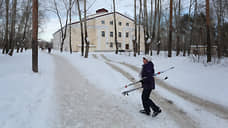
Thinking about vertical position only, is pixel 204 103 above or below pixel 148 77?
below

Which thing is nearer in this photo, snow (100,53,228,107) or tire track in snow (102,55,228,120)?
tire track in snow (102,55,228,120)

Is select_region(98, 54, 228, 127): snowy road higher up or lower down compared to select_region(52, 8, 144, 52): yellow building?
lower down

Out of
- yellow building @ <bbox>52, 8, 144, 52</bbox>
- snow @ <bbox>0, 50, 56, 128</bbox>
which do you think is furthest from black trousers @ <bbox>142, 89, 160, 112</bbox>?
yellow building @ <bbox>52, 8, 144, 52</bbox>

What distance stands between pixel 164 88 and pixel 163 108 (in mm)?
2493

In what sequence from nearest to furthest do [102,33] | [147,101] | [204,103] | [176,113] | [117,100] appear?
[147,101] → [176,113] → [204,103] → [117,100] → [102,33]

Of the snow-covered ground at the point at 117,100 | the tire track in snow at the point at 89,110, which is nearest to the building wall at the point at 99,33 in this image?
the snow-covered ground at the point at 117,100

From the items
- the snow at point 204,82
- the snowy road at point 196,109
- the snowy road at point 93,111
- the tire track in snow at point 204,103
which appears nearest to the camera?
the snowy road at point 93,111

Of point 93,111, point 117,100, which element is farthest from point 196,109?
point 93,111

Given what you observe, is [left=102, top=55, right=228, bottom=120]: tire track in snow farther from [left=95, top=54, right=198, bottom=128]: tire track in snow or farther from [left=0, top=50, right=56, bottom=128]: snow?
[left=0, top=50, right=56, bottom=128]: snow

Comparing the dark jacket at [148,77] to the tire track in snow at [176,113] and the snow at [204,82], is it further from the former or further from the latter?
the snow at [204,82]

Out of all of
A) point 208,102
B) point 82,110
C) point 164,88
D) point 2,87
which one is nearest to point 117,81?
point 164,88

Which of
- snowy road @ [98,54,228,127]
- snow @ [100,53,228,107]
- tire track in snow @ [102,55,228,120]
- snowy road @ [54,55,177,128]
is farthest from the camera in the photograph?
snow @ [100,53,228,107]

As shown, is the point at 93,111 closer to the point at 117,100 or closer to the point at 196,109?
the point at 117,100

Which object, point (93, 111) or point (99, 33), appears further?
point (99, 33)
